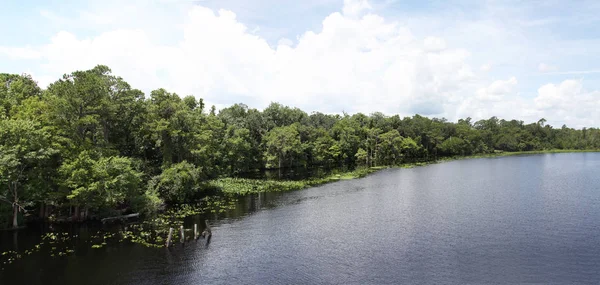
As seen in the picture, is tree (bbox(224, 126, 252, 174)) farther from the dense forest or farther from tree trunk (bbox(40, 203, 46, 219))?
tree trunk (bbox(40, 203, 46, 219))

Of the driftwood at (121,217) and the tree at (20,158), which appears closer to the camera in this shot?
the tree at (20,158)

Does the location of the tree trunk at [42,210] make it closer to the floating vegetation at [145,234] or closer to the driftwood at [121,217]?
the floating vegetation at [145,234]

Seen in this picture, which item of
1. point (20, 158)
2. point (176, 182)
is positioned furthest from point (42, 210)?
point (176, 182)

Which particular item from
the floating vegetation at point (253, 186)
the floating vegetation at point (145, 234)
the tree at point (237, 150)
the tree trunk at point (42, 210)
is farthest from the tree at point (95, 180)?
the tree at point (237, 150)

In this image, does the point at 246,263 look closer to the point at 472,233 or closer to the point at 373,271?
the point at 373,271

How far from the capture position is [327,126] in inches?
6407

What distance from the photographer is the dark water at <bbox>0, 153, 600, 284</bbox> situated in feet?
94.2

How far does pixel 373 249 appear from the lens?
34.5 m

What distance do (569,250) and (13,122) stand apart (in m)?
58.6

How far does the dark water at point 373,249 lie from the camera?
2872 cm

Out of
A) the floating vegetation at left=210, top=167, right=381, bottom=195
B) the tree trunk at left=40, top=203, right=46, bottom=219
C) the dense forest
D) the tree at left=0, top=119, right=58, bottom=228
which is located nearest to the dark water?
the tree at left=0, top=119, right=58, bottom=228

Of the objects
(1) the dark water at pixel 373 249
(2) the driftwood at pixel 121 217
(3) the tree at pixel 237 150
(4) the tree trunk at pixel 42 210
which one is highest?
(3) the tree at pixel 237 150

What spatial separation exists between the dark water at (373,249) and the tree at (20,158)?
6.28m

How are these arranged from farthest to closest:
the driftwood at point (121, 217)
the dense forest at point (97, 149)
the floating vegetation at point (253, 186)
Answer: the floating vegetation at point (253, 186) < the driftwood at point (121, 217) < the dense forest at point (97, 149)
